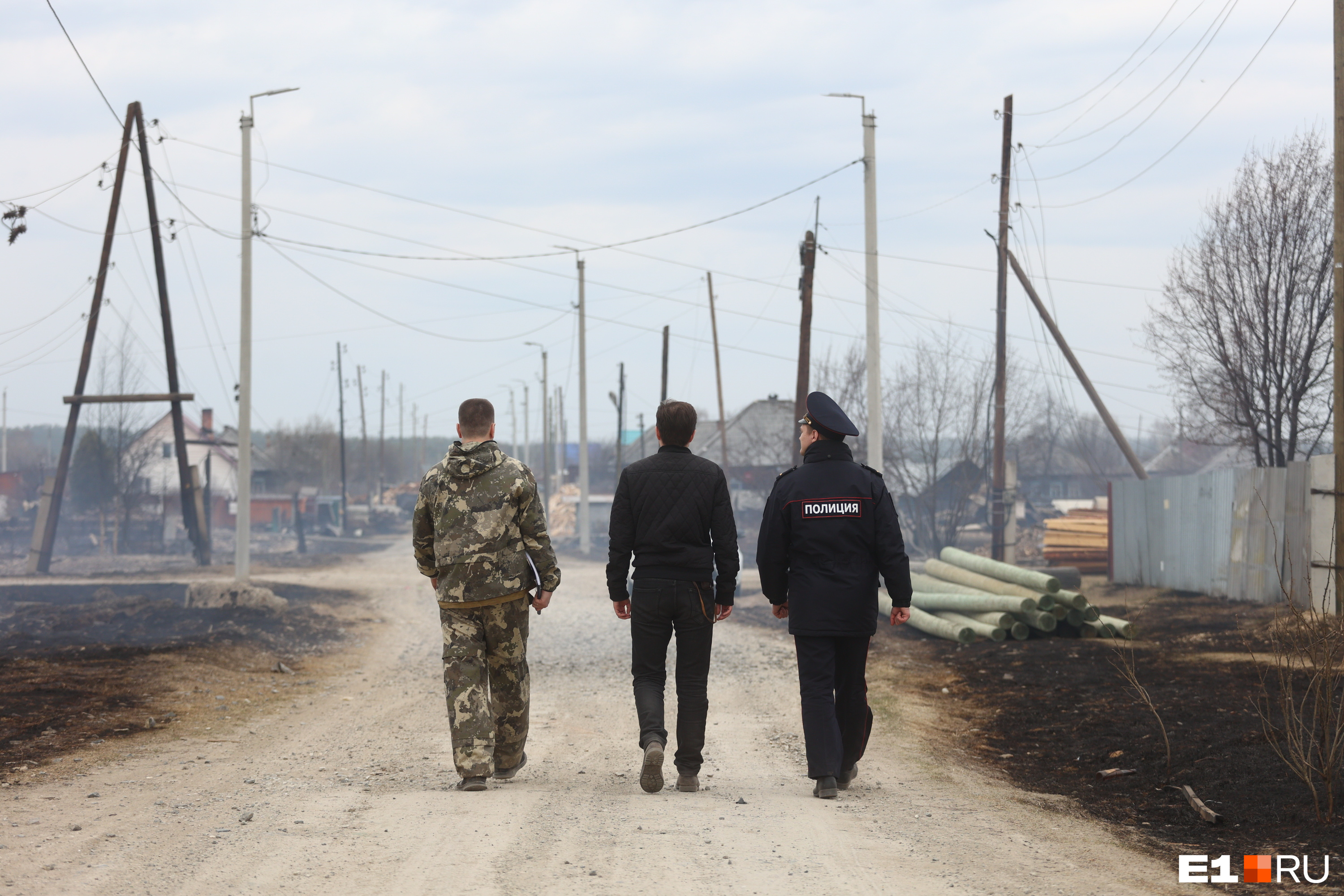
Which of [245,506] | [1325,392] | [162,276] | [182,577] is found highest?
[162,276]

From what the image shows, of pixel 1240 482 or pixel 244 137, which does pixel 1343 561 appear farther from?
pixel 244 137

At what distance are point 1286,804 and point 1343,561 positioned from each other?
24.6ft

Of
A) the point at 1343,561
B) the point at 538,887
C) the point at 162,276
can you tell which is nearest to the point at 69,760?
the point at 538,887

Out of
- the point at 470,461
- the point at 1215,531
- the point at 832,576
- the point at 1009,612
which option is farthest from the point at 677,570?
the point at 1215,531

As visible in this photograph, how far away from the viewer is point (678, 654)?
20.4ft

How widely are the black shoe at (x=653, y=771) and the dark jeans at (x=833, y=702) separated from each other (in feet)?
2.48

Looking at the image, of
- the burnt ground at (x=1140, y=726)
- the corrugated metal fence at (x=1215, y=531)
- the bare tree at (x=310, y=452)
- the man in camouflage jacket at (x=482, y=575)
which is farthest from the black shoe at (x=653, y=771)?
the bare tree at (x=310, y=452)

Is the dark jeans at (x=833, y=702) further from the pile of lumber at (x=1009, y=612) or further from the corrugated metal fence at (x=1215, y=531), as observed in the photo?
the corrugated metal fence at (x=1215, y=531)

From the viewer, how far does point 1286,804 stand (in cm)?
572

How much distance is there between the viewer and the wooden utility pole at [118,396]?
25.3m

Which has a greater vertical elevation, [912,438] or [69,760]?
[912,438]

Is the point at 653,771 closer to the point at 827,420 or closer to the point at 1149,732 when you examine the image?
the point at 827,420

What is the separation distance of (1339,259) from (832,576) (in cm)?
898

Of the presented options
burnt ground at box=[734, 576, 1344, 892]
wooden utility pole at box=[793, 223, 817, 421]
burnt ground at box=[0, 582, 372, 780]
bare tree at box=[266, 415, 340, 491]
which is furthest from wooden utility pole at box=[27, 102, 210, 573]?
bare tree at box=[266, 415, 340, 491]
